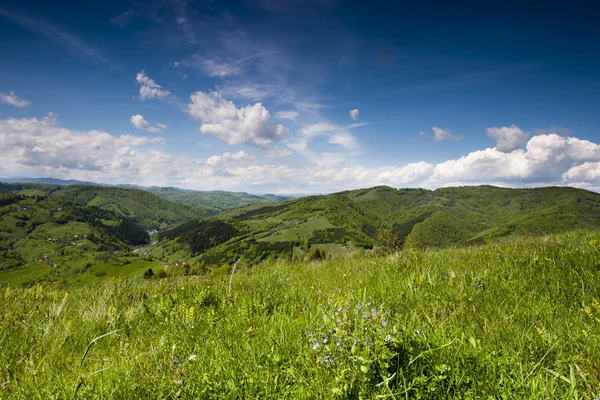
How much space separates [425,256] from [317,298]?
3863mm

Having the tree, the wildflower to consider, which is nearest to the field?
the wildflower

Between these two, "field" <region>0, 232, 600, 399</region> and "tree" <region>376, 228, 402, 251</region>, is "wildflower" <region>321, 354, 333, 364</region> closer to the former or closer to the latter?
"field" <region>0, 232, 600, 399</region>

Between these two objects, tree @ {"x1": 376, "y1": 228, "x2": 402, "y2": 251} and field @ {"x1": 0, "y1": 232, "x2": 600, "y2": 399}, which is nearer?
field @ {"x1": 0, "y1": 232, "x2": 600, "y2": 399}

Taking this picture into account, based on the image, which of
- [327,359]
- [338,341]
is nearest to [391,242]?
[338,341]

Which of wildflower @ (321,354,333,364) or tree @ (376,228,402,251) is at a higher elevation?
wildflower @ (321,354,333,364)

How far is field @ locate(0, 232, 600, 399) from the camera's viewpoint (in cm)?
218

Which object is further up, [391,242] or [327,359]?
[327,359]

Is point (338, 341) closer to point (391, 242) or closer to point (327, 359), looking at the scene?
point (327, 359)

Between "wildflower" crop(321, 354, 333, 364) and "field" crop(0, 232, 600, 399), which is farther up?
"wildflower" crop(321, 354, 333, 364)

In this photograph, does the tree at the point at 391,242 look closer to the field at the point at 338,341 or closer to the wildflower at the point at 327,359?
the field at the point at 338,341

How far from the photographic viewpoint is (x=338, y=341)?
2363 mm

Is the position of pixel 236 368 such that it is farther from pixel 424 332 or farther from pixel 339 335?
pixel 424 332

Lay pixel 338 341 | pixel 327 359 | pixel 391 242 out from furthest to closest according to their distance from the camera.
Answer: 1. pixel 391 242
2. pixel 338 341
3. pixel 327 359

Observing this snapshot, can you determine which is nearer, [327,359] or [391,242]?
[327,359]
